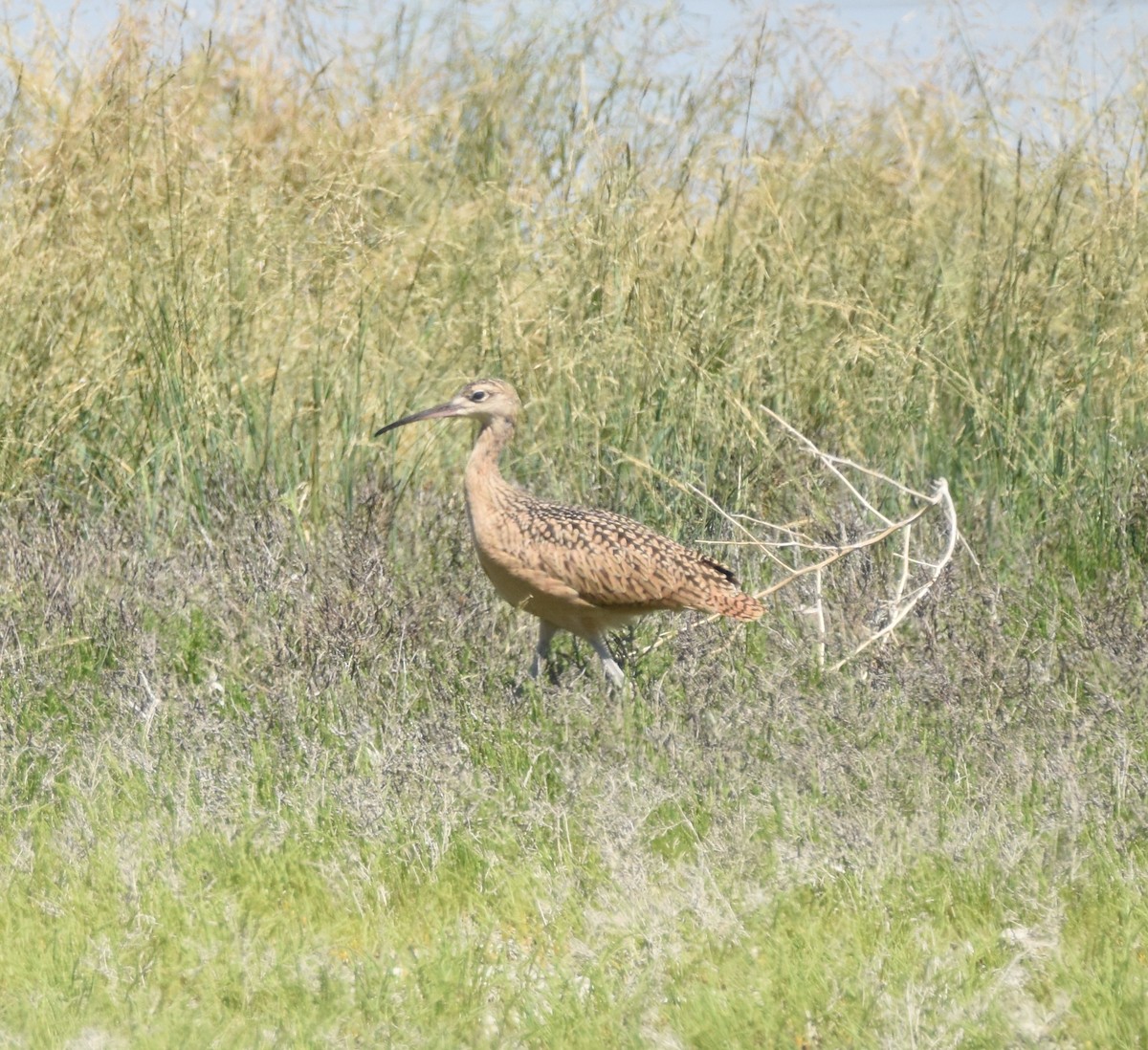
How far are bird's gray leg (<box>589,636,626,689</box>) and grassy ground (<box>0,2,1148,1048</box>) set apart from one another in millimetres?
67

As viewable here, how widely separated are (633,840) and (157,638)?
6.89 ft

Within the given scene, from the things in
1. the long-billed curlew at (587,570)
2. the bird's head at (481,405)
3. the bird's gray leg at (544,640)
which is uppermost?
the bird's head at (481,405)

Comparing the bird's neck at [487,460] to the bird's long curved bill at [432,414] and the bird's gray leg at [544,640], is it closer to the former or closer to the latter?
the bird's long curved bill at [432,414]

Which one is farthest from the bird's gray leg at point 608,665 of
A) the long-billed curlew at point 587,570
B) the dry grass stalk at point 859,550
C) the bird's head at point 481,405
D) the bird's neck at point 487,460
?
the bird's head at point 481,405

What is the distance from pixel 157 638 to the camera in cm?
550

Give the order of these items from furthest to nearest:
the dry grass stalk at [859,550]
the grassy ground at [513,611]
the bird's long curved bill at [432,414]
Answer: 1. the bird's long curved bill at [432,414]
2. the dry grass stalk at [859,550]
3. the grassy ground at [513,611]

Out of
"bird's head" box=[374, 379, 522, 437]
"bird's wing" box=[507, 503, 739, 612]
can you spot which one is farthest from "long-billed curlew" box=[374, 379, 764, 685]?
"bird's head" box=[374, 379, 522, 437]

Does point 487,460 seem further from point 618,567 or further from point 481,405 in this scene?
point 618,567

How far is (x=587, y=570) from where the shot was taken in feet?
17.6

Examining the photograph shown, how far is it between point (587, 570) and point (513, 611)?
0.89 metres

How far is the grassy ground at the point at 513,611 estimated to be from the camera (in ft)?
11.5

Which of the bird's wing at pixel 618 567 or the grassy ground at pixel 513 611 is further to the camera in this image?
the bird's wing at pixel 618 567

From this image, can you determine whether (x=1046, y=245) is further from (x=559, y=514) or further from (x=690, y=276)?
(x=559, y=514)

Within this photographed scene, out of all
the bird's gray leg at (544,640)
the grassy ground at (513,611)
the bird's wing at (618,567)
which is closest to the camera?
the grassy ground at (513,611)
